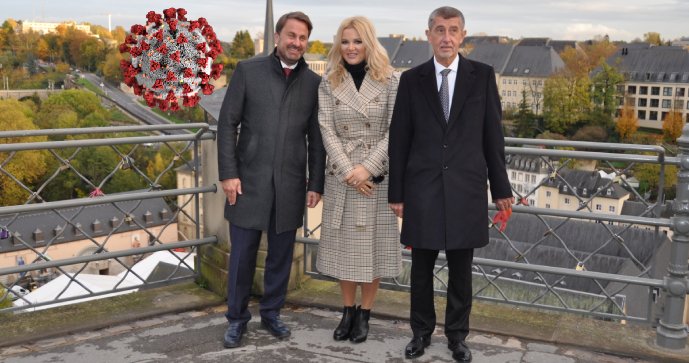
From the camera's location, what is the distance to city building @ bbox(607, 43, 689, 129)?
235ft

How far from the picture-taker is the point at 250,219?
3723 mm

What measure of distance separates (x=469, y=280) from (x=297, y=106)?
4.30 feet

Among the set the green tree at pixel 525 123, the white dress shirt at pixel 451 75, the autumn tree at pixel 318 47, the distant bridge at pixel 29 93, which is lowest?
the green tree at pixel 525 123

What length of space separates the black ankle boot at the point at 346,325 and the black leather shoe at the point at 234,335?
53 cm

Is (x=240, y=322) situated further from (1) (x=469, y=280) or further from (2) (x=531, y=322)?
(2) (x=531, y=322)

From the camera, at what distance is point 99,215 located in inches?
1629

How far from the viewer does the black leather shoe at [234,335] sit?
3738mm

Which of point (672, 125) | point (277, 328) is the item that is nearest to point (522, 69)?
point (672, 125)

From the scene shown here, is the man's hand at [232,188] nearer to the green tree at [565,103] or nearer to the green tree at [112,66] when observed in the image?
the green tree at [565,103]

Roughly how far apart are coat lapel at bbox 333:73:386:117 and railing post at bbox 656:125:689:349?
1674 millimetres

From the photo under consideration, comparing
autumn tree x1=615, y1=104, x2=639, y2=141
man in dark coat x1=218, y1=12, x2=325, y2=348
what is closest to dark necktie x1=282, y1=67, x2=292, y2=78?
man in dark coat x1=218, y1=12, x2=325, y2=348

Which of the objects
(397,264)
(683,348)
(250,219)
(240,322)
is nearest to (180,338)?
(240,322)

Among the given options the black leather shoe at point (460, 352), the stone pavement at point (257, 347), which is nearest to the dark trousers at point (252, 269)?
the stone pavement at point (257, 347)

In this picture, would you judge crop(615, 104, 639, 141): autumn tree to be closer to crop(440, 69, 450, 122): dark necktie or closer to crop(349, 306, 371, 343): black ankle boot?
crop(349, 306, 371, 343): black ankle boot
